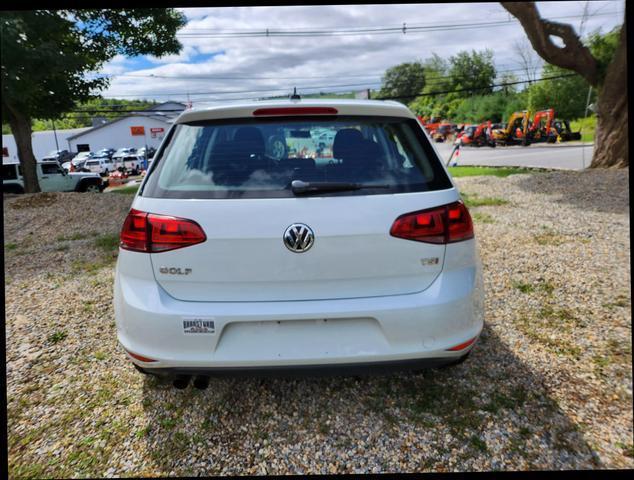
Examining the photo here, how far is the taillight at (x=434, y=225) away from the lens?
1.92 m

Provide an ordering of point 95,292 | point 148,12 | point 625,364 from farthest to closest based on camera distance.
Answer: point 148,12
point 95,292
point 625,364

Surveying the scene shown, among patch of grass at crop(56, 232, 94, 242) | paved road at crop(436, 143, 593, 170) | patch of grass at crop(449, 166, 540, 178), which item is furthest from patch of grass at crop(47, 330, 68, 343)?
paved road at crop(436, 143, 593, 170)

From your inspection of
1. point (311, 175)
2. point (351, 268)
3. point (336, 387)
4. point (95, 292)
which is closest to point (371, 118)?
point (311, 175)

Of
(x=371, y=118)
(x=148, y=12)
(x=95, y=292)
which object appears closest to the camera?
(x=371, y=118)

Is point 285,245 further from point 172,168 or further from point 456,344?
point 456,344

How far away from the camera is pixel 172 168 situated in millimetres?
2139

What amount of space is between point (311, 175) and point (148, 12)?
10.8m

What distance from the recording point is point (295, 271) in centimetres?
191

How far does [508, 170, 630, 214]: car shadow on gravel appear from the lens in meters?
7.45

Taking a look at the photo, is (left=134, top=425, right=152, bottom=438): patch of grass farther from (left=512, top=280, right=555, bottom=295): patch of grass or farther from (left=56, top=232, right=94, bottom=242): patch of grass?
(left=56, top=232, right=94, bottom=242): patch of grass

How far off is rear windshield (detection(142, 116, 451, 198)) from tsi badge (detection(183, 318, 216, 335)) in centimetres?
57

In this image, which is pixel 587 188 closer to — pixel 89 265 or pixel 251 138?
pixel 251 138

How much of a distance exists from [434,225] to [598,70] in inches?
512

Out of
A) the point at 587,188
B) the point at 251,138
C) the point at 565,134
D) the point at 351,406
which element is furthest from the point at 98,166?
the point at 351,406
